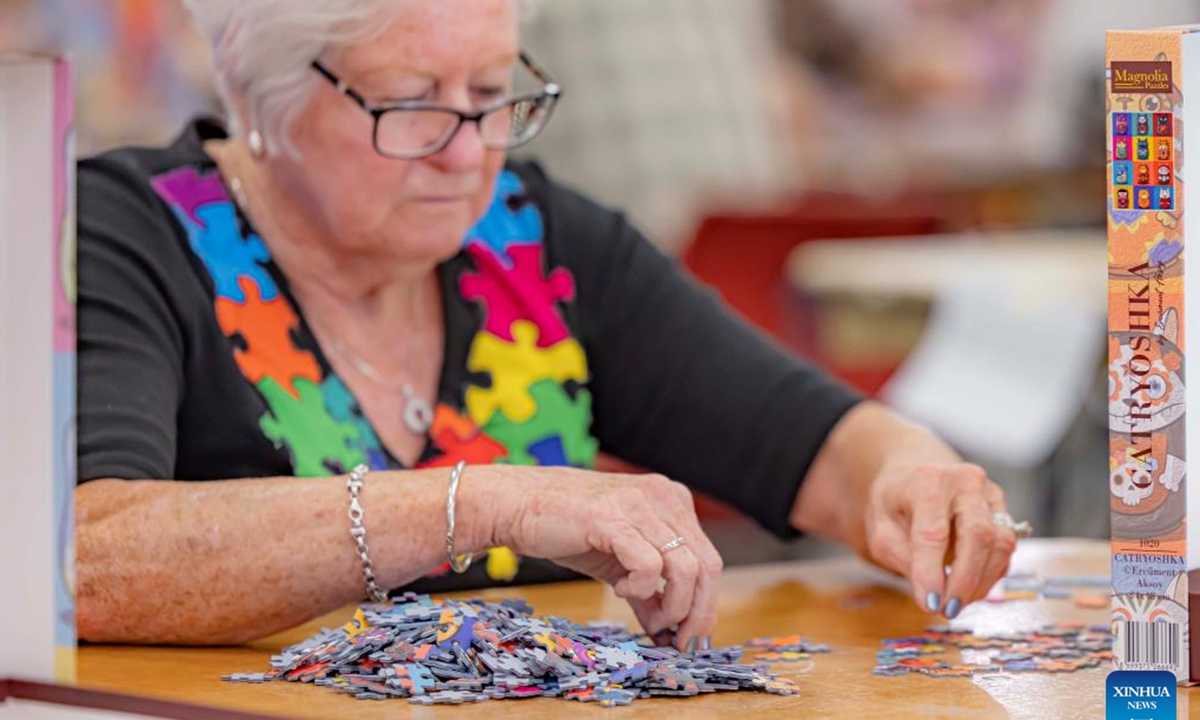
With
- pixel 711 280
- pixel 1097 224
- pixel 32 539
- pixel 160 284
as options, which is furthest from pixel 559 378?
pixel 1097 224

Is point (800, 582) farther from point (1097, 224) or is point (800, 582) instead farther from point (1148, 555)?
point (1097, 224)

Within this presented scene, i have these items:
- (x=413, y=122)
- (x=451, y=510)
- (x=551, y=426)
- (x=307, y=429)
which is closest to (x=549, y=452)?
(x=551, y=426)

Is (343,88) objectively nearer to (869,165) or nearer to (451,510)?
(451,510)

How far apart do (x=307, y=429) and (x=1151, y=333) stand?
37.8 inches

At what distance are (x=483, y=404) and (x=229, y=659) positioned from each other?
704mm

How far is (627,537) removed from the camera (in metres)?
1.49

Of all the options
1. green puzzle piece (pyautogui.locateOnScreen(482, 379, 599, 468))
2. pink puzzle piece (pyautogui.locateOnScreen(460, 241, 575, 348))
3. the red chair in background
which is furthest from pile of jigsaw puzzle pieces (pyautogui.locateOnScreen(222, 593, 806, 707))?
the red chair in background

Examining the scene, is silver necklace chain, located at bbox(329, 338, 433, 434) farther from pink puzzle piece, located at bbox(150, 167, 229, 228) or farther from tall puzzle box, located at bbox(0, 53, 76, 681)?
tall puzzle box, located at bbox(0, 53, 76, 681)

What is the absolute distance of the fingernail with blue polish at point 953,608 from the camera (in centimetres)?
176

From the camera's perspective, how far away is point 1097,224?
6.34 meters

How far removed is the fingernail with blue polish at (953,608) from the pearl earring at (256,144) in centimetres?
90

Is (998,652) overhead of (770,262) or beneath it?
beneath

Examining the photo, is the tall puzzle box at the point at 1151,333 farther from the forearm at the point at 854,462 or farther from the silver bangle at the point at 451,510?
the forearm at the point at 854,462

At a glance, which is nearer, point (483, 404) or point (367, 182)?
point (367, 182)
